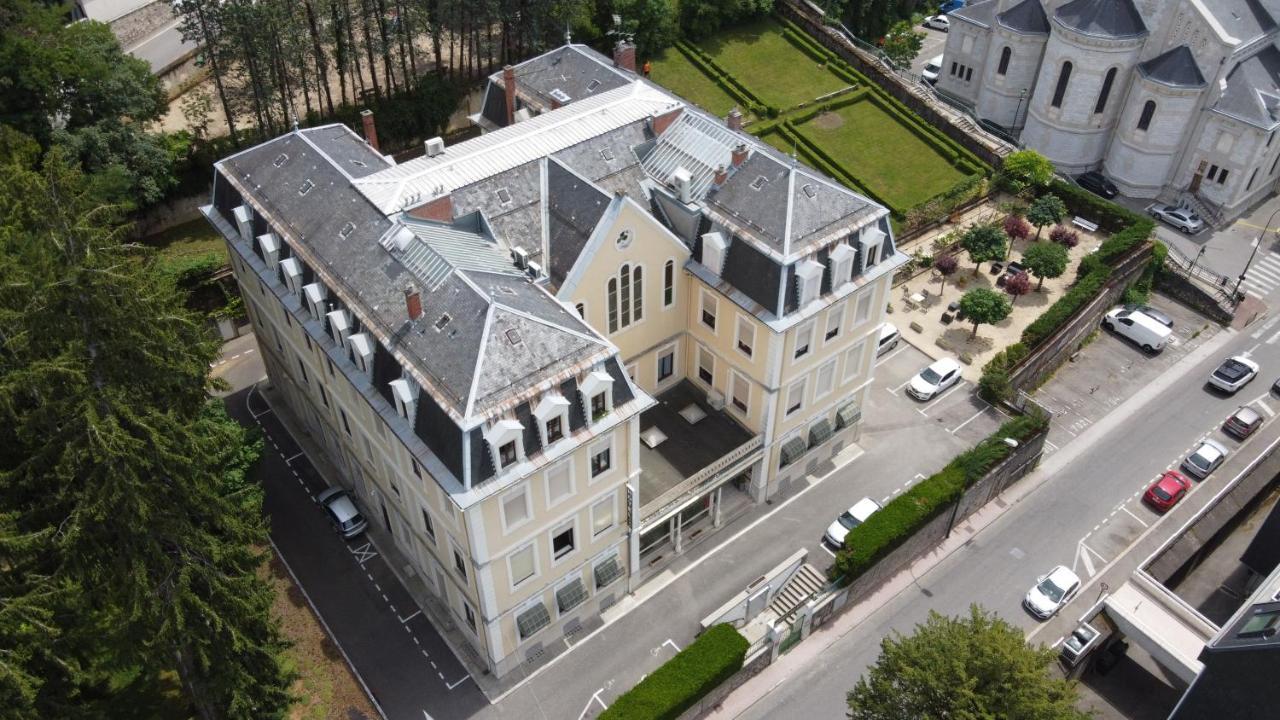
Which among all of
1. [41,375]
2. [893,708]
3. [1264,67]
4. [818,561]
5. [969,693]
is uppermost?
[41,375]

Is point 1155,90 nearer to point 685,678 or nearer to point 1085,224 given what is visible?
point 1085,224

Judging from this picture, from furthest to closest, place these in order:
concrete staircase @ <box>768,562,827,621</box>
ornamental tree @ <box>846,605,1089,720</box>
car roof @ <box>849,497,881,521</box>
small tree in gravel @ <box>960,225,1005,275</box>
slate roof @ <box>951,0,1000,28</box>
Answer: slate roof @ <box>951,0,1000,28</box>
small tree in gravel @ <box>960,225,1005,275</box>
car roof @ <box>849,497,881,521</box>
concrete staircase @ <box>768,562,827,621</box>
ornamental tree @ <box>846,605,1089,720</box>

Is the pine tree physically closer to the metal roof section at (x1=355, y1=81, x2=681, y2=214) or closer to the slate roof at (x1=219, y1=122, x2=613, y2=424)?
the slate roof at (x1=219, y1=122, x2=613, y2=424)

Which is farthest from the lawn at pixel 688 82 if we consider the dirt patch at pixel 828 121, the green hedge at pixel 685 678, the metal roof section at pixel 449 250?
the green hedge at pixel 685 678

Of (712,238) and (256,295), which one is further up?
(712,238)

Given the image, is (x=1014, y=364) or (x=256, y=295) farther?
(x=1014, y=364)

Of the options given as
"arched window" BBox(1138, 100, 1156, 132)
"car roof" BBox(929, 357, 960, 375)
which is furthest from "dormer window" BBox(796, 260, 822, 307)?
"arched window" BBox(1138, 100, 1156, 132)

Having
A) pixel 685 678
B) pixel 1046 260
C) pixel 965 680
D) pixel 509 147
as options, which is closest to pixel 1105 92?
pixel 1046 260

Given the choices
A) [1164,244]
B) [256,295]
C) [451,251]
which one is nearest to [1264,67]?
[1164,244]

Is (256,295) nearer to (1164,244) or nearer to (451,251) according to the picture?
(451,251)
